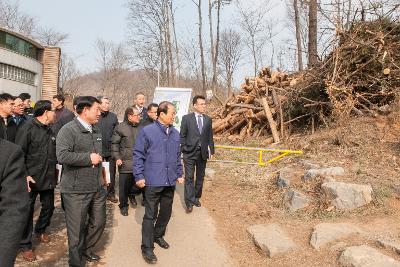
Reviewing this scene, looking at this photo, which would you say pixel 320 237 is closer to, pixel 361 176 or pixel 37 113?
pixel 361 176

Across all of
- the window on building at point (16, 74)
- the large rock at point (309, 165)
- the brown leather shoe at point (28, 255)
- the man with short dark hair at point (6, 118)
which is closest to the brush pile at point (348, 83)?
the large rock at point (309, 165)

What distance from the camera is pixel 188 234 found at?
6.12m

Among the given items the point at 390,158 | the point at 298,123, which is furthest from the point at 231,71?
the point at 390,158

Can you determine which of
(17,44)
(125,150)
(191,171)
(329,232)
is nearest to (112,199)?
(125,150)

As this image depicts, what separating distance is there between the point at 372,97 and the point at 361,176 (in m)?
4.13

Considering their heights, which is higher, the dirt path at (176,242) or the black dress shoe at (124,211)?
the black dress shoe at (124,211)

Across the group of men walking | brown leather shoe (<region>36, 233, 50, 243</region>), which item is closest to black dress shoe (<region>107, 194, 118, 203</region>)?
the group of men walking

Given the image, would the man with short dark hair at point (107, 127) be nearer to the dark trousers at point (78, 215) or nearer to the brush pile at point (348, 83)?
the dark trousers at point (78, 215)

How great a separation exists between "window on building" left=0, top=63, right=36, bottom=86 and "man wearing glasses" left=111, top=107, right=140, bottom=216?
2888 centimetres

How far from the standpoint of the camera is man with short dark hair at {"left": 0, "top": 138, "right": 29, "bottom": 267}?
82.4 inches

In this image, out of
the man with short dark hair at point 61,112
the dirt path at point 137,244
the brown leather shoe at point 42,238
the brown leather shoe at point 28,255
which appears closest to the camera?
the brown leather shoe at point 28,255

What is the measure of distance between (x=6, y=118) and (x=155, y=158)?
7.15 ft

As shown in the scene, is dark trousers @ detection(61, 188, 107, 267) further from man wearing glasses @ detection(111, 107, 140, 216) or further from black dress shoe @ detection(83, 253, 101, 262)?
man wearing glasses @ detection(111, 107, 140, 216)

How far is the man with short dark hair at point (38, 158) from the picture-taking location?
193 inches
